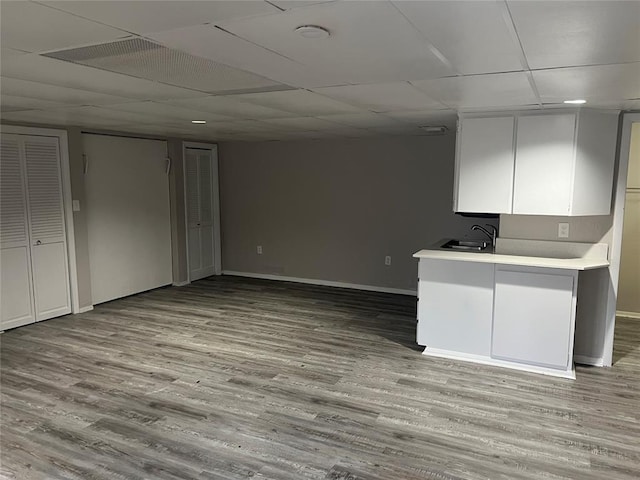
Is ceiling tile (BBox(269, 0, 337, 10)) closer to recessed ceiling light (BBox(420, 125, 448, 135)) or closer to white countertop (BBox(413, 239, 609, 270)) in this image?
white countertop (BBox(413, 239, 609, 270))

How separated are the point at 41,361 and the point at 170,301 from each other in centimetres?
203

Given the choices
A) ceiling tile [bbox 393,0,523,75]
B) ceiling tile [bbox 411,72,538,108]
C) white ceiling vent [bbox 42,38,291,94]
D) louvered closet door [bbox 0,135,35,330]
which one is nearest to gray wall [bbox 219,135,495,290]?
ceiling tile [bbox 411,72,538,108]

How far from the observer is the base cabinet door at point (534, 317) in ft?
11.9

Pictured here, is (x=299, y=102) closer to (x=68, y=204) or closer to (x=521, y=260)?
(x=521, y=260)

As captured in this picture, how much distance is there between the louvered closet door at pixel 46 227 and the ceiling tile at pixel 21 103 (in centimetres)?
106

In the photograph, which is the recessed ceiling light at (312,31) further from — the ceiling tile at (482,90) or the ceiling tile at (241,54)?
the ceiling tile at (482,90)

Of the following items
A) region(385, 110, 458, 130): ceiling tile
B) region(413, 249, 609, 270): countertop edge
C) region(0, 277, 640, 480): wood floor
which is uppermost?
region(385, 110, 458, 130): ceiling tile

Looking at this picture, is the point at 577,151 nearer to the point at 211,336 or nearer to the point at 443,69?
the point at 443,69

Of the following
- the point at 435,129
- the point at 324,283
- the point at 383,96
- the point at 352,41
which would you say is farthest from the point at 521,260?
the point at 324,283

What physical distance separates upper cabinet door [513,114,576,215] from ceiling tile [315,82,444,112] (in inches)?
31.7

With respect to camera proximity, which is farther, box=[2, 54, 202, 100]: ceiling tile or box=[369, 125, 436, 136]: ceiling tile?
box=[369, 125, 436, 136]: ceiling tile

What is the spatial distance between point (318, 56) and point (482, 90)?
1269 mm

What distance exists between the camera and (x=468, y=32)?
1.80 m

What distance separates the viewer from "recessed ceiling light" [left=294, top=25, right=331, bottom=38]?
5.80 ft
